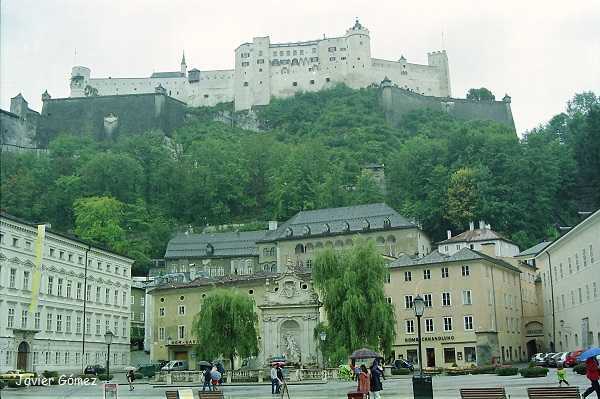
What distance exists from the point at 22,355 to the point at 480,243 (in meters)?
50.9

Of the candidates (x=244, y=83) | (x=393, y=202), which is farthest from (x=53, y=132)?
(x=393, y=202)

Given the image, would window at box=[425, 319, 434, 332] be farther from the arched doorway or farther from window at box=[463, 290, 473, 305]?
the arched doorway

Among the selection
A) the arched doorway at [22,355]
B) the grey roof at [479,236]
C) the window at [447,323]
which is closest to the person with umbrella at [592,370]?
the window at [447,323]

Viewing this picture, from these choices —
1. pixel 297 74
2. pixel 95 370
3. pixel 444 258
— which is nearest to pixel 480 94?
pixel 297 74

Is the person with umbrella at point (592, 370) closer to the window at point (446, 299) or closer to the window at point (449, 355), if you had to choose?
the window at point (449, 355)

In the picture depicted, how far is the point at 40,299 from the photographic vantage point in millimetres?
57469

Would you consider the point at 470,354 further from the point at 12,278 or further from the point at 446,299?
the point at 12,278

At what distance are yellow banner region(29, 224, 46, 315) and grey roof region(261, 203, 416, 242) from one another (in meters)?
36.7

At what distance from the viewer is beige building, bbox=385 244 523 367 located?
193 feet

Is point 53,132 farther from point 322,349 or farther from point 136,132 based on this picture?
point 322,349

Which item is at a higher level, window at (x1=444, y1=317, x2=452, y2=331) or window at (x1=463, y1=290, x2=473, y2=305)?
window at (x1=463, y1=290, x2=473, y2=305)

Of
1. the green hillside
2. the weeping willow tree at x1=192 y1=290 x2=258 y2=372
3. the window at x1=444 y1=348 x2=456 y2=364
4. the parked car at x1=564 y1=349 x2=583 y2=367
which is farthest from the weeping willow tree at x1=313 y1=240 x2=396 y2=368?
the green hillside

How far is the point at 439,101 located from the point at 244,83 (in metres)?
43.6

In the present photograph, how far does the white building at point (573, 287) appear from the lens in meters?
48.8
